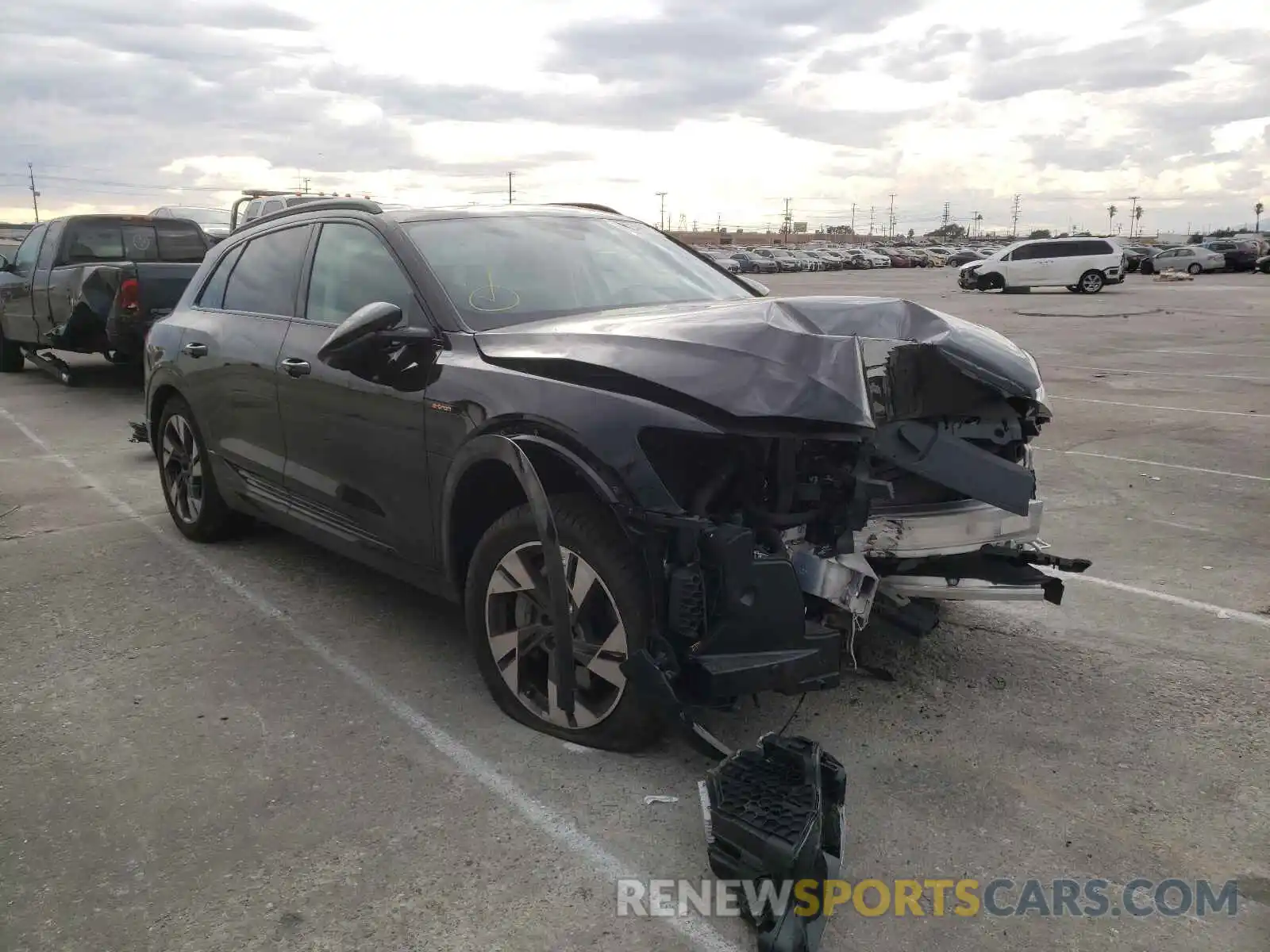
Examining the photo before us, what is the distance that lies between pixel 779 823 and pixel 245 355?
3.54m

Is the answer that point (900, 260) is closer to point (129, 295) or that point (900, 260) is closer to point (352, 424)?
point (129, 295)

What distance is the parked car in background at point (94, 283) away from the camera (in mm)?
10727

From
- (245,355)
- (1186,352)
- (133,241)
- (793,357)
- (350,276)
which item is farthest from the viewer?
(1186,352)

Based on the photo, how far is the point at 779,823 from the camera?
253 centimetres

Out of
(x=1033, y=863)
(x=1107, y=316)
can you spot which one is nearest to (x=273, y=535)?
(x=1033, y=863)

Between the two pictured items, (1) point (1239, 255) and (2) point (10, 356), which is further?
(1) point (1239, 255)

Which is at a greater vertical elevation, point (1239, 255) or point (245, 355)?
point (1239, 255)

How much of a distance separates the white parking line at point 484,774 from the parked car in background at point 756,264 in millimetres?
58532

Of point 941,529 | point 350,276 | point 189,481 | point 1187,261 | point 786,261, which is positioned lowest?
point 189,481

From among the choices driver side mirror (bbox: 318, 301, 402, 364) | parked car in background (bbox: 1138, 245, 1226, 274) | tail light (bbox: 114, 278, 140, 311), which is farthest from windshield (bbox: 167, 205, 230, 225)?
parked car in background (bbox: 1138, 245, 1226, 274)

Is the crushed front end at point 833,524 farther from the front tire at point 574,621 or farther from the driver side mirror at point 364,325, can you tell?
the driver side mirror at point 364,325

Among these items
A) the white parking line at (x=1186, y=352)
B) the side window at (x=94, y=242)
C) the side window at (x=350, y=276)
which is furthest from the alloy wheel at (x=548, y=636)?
the white parking line at (x=1186, y=352)

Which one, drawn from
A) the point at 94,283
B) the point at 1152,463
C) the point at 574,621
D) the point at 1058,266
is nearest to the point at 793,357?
the point at 574,621

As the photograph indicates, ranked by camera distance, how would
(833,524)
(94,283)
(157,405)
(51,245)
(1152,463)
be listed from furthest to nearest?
(51,245), (94,283), (1152,463), (157,405), (833,524)
